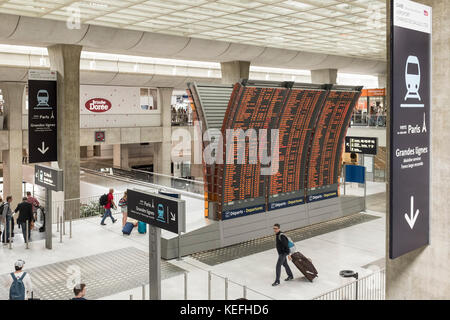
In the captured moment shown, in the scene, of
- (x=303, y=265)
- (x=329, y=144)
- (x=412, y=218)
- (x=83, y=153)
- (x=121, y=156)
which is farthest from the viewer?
(x=83, y=153)

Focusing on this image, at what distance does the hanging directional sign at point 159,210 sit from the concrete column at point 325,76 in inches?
815

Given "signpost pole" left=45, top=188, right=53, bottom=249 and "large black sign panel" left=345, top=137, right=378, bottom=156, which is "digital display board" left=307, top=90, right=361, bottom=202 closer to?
"large black sign panel" left=345, top=137, right=378, bottom=156

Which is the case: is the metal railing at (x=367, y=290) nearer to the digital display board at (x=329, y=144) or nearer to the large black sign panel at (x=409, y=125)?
the large black sign panel at (x=409, y=125)

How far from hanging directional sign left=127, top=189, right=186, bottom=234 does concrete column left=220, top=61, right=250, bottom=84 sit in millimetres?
14611

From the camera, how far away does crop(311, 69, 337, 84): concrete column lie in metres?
26.6

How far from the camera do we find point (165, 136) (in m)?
31.5

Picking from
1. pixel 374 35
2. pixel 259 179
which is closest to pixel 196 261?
pixel 259 179

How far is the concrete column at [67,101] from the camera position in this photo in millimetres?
16484

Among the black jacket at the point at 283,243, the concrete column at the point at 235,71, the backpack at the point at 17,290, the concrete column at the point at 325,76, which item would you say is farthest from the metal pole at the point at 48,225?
the concrete column at the point at 325,76

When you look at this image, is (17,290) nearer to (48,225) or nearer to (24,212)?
(48,225)

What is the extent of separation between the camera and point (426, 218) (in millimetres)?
5172

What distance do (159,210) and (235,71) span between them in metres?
15.5

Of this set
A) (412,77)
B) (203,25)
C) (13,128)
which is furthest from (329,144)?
(13,128)

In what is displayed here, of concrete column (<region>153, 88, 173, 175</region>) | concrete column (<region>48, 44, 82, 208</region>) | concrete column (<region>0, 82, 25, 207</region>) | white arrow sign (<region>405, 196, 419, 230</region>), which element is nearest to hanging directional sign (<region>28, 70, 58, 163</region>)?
concrete column (<region>48, 44, 82, 208</region>)
